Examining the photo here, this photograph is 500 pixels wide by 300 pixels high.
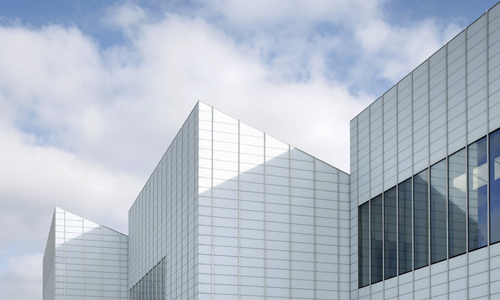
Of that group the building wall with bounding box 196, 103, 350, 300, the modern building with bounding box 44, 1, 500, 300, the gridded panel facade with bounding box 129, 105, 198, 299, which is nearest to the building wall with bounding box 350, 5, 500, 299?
the modern building with bounding box 44, 1, 500, 300

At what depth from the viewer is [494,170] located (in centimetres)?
2670

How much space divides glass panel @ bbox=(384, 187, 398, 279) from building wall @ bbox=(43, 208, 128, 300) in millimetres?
34446

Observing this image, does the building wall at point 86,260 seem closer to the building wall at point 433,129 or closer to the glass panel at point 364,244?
the building wall at point 433,129

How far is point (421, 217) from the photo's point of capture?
1240 inches

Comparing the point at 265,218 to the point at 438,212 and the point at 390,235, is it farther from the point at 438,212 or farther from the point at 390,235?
the point at 438,212

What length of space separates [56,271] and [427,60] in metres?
41.6

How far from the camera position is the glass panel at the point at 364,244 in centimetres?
3609

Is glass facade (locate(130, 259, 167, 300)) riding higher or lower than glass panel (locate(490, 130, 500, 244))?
lower

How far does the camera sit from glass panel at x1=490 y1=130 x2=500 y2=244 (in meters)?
26.4

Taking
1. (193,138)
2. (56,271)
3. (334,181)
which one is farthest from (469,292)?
(56,271)

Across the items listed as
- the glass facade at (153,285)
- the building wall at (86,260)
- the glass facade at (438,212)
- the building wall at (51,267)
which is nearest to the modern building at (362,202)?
the glass facade at (438,212)

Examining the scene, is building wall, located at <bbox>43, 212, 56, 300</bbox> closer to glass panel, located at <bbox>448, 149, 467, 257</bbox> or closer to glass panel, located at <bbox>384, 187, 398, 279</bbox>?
glass panel, located at <bbox>384, 187, 398, 279</bbox>

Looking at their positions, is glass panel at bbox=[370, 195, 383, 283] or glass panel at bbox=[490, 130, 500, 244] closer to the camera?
glass panel at bbox=[490, 130, 500, 244]

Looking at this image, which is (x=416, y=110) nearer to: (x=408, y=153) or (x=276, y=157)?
(x=408, y=153)
